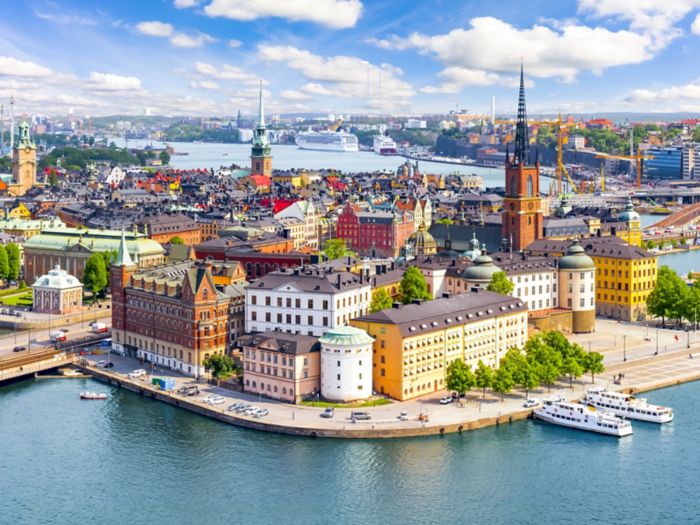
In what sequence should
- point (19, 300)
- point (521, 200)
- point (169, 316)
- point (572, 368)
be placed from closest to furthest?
point (572, 368) < point (169, 316) < point (19, 300) < point (521, 200)

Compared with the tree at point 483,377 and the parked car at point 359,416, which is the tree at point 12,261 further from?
the tree at point 483,377

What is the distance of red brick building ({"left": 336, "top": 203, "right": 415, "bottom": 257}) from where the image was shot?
3366 inches

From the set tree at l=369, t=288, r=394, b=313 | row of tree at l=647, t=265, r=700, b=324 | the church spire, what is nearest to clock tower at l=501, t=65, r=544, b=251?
the church spire

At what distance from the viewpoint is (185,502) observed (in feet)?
112

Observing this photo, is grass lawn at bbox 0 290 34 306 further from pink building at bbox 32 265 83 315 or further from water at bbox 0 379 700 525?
water at bbox 0 379 700 525

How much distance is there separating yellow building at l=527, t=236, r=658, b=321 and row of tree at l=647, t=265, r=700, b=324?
1.85 metres

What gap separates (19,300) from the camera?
221ft

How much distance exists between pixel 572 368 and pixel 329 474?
536 inches

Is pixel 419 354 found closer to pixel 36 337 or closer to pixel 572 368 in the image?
pixel 572 368

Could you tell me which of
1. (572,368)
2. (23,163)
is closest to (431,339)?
(572,368)

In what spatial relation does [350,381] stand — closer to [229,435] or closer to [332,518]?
[229,435]

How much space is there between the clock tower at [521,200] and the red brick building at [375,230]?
50.0ft

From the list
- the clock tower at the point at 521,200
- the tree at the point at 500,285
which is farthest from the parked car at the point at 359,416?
the clock tower at the point at 521,200

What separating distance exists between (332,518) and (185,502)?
4845 mm
